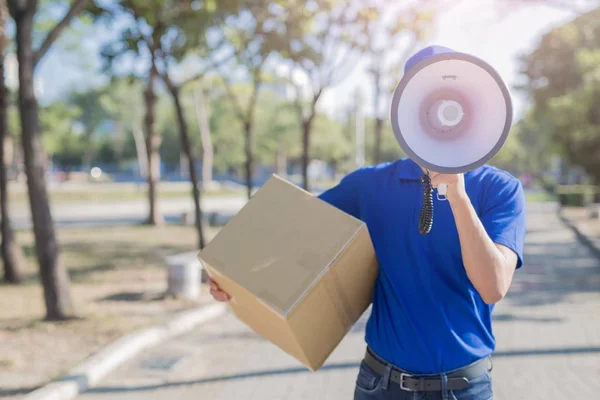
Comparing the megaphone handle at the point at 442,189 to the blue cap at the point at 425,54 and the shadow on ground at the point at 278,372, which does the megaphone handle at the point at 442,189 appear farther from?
the shadow on ground at the point at 278,372

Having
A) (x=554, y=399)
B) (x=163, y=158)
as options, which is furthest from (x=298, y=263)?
(x=163, y=158)

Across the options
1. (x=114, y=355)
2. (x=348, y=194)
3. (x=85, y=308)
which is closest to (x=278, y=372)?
(x=114, y=355)

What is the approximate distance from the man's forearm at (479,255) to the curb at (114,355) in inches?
152

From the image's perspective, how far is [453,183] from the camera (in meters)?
1.80

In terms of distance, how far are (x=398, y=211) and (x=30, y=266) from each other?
36.8 ft

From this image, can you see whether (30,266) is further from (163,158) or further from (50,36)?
(163,158)

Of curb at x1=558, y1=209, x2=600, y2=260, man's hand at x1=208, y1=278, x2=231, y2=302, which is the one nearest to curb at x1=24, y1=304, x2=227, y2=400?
man's hand at x1=208, y1=278, x2=231, y2=302

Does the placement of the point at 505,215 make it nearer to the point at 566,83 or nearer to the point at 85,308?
the point at 85,308

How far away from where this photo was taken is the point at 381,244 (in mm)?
2238

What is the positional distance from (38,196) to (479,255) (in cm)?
640

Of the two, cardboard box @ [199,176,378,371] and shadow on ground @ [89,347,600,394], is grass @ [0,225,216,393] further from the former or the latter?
cardboard box @ [199,176,378,371]

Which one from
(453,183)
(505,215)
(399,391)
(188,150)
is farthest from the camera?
(188,150)

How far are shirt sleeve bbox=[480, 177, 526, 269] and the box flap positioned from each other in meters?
0.40

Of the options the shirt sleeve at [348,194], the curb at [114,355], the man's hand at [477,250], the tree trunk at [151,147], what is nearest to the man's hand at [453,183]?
the man's hand at [477,250]
